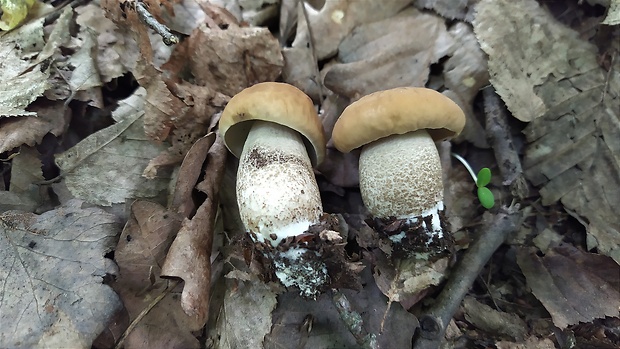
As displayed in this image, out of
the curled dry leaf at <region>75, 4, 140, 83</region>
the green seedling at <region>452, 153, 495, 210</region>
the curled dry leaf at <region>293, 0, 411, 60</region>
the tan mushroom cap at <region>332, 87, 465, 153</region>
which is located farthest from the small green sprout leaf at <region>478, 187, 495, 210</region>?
the curled dry leaf at <region>75, 4, 140, 83</region>

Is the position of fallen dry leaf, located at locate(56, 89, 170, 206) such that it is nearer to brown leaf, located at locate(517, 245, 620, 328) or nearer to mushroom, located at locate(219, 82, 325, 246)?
mushroom, located at locate(219, 82, 325, 246)

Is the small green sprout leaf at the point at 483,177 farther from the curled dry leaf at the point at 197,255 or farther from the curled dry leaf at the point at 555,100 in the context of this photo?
the curled dry leaf at the point at 197,255

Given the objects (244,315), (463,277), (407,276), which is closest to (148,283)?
(244,315)

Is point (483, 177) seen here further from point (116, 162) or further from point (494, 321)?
point (116, 162)

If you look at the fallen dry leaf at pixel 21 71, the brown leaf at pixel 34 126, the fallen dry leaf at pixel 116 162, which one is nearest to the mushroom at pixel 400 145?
the fallen dry leaf at pixel 116 162

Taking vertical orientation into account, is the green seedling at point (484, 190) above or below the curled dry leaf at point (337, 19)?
below

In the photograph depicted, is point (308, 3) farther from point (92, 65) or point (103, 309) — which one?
point (103, 309)
